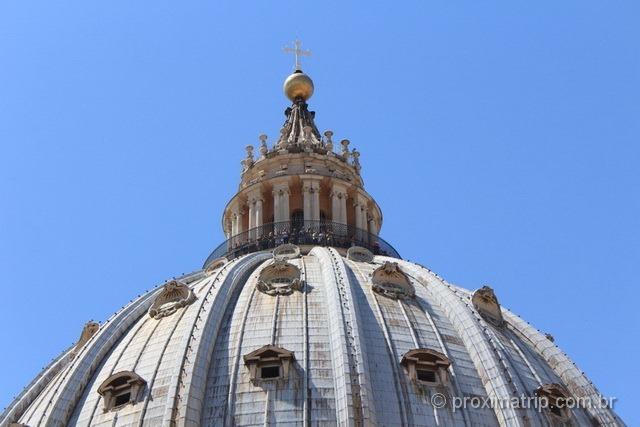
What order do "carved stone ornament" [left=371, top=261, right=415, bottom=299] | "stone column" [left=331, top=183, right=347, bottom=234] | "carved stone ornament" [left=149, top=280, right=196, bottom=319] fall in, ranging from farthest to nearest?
"stone column" [left=331, top=183, right=347, bottom=234]
"carved stone ornament" [left=371, top=261, right=415, bottom=299]
"carved stone ornament" [left=149, top=280, right=196, bottom=319]

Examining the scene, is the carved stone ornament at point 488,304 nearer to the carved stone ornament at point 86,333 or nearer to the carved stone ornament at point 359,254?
the carved stone ornament at point 359,254

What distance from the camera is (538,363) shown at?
45750 mm

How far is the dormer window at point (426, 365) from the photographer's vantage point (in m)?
40.9

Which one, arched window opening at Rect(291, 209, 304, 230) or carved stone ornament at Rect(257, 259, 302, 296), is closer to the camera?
carved stone ornament at Rect(257, 259, 302, 296)

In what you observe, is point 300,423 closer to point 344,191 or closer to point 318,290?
point 318,290

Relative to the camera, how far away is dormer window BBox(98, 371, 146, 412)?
40.5m

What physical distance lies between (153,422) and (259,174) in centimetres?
2113

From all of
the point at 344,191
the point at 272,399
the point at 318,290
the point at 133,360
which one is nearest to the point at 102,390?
the point at 133,360

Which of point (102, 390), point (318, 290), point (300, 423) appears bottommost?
point (300, 423)

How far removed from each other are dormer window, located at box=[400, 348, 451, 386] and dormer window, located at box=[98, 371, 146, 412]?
28.2 ft

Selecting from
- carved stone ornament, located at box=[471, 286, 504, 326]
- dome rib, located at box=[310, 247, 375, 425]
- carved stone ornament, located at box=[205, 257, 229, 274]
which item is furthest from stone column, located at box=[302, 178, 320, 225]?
carved stone ornament, located at box=[471, 286, 504, 326]

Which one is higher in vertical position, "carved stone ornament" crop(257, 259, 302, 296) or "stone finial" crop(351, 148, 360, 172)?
"stone finial" crop(351, 148, 360, 172)

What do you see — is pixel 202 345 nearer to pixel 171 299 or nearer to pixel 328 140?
pixel 171 299

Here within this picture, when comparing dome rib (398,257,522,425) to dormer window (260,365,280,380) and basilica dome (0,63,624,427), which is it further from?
dormer window (260,365,280,380)
